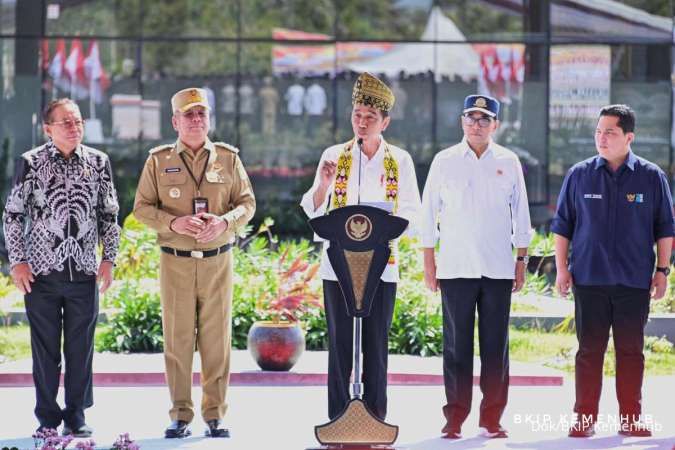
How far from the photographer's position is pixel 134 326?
12688mm

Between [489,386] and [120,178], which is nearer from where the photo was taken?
[489,386]

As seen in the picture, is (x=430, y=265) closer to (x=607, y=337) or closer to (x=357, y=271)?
(x=357, y=271)

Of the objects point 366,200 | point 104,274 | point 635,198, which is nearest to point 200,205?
point 104,274

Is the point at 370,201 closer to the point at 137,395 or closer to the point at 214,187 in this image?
the point at 214,187

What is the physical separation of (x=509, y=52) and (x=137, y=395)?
529 inches

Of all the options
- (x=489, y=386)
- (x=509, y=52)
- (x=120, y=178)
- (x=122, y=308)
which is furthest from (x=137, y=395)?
(x=509, y=52)

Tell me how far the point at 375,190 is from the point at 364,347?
90cm

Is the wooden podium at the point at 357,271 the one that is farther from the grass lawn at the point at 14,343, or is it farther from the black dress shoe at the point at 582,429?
the grass lawn at the point at 14,343

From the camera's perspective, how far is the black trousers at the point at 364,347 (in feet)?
27.6

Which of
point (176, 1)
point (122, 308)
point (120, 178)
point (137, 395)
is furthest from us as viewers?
point (176, 1)

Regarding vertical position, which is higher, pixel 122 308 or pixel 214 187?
pixel 214 187

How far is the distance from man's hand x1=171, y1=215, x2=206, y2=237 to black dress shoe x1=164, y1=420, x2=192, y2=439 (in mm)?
1151

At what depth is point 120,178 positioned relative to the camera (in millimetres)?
22188

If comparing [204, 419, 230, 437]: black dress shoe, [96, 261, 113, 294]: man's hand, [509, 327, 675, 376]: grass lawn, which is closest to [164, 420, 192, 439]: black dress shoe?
[204, 419, 230, 437]: black dress shoe
